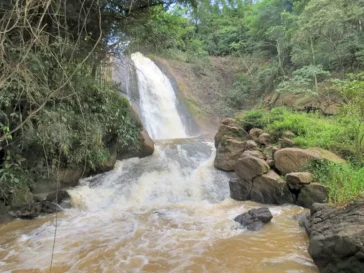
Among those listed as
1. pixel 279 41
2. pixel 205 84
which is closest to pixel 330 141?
pixel 279 41

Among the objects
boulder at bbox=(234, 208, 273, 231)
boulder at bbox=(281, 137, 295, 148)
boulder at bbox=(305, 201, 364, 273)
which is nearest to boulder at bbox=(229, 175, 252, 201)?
boulder at bbox=(234, 208, 273, 231)

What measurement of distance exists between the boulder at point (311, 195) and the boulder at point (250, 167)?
1.05 m

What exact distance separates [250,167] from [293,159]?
1.02m

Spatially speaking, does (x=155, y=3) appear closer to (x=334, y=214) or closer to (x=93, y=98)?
(x=93, y=98)

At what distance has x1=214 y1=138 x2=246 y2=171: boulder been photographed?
28.7 ft

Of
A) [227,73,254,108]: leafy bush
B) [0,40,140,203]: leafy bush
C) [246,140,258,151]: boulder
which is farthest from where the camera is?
[227,73,254,108]: leafy bush

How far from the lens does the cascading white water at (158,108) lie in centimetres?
1487

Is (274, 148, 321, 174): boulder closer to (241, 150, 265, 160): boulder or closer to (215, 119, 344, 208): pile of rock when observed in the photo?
(215, 119, 344, 208): pile of rock

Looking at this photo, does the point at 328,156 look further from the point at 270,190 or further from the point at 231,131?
the point at 231,131

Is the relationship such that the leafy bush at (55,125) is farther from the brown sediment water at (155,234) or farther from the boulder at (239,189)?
the boulder at (239,189)

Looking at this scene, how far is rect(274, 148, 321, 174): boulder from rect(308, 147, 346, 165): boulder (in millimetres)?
155

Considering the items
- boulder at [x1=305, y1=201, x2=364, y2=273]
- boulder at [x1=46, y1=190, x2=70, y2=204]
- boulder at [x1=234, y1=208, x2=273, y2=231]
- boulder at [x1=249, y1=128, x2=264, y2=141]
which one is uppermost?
boulder at [x1=249, y1=128, x2=264, y2=141]

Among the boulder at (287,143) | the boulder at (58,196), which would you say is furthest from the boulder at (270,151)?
the boulder at (58,196)

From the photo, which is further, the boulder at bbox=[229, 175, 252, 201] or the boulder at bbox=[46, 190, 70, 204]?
the boulder at bbox=[229, 175, 252, 201]
